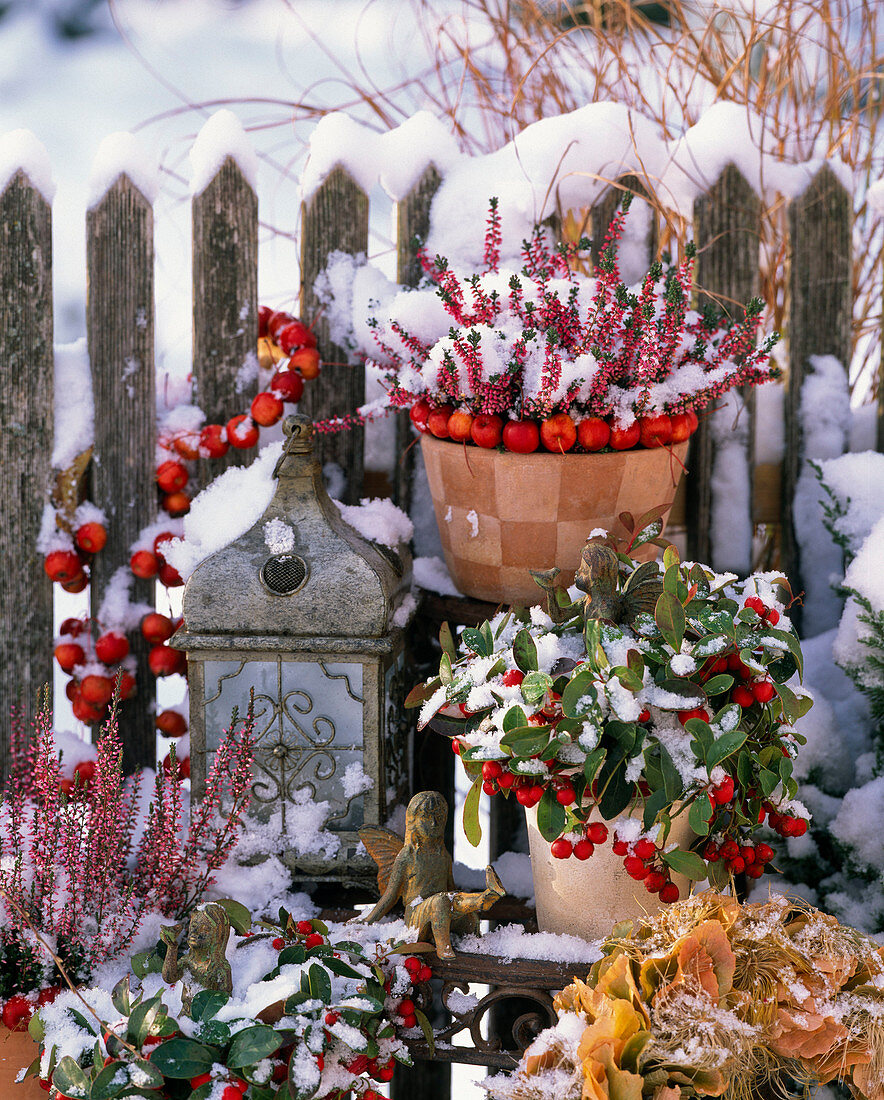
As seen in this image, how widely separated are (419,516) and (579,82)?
3.27ft

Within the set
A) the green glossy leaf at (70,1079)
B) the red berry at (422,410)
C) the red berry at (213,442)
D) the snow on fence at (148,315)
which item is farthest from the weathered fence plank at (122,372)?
the green glossy leaf at (70,1079)

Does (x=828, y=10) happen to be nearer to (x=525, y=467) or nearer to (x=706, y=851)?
(x=525, y=467)

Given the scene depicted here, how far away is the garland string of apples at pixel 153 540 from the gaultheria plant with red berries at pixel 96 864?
0.33m

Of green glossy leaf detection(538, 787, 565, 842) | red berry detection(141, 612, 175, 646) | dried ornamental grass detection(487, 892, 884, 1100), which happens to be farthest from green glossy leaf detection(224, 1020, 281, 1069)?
red berry detection(141, 612, 175, 646)

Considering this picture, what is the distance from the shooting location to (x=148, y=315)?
197cm

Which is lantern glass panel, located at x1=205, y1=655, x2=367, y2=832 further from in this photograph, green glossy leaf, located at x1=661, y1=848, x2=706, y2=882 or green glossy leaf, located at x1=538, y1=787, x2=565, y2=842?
green glossy leaf, located at x1=661, y1=848, x2=706, y2=882

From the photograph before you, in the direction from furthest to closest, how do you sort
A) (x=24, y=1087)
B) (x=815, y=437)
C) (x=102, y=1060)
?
(x=815, y=437) < (x=24, y=1087) < (x=102, y=1060)

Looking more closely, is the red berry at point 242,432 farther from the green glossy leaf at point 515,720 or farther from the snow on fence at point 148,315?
the green glossy leaf at point 515,720

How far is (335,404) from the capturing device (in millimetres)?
2027

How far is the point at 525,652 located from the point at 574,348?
506 mm

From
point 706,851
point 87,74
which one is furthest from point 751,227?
point 87,74

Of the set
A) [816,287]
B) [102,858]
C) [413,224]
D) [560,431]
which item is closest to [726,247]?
[816,287]

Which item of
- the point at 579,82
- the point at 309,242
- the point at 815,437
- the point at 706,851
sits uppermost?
the point at 579,82

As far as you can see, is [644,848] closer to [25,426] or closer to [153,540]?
[153,540]
